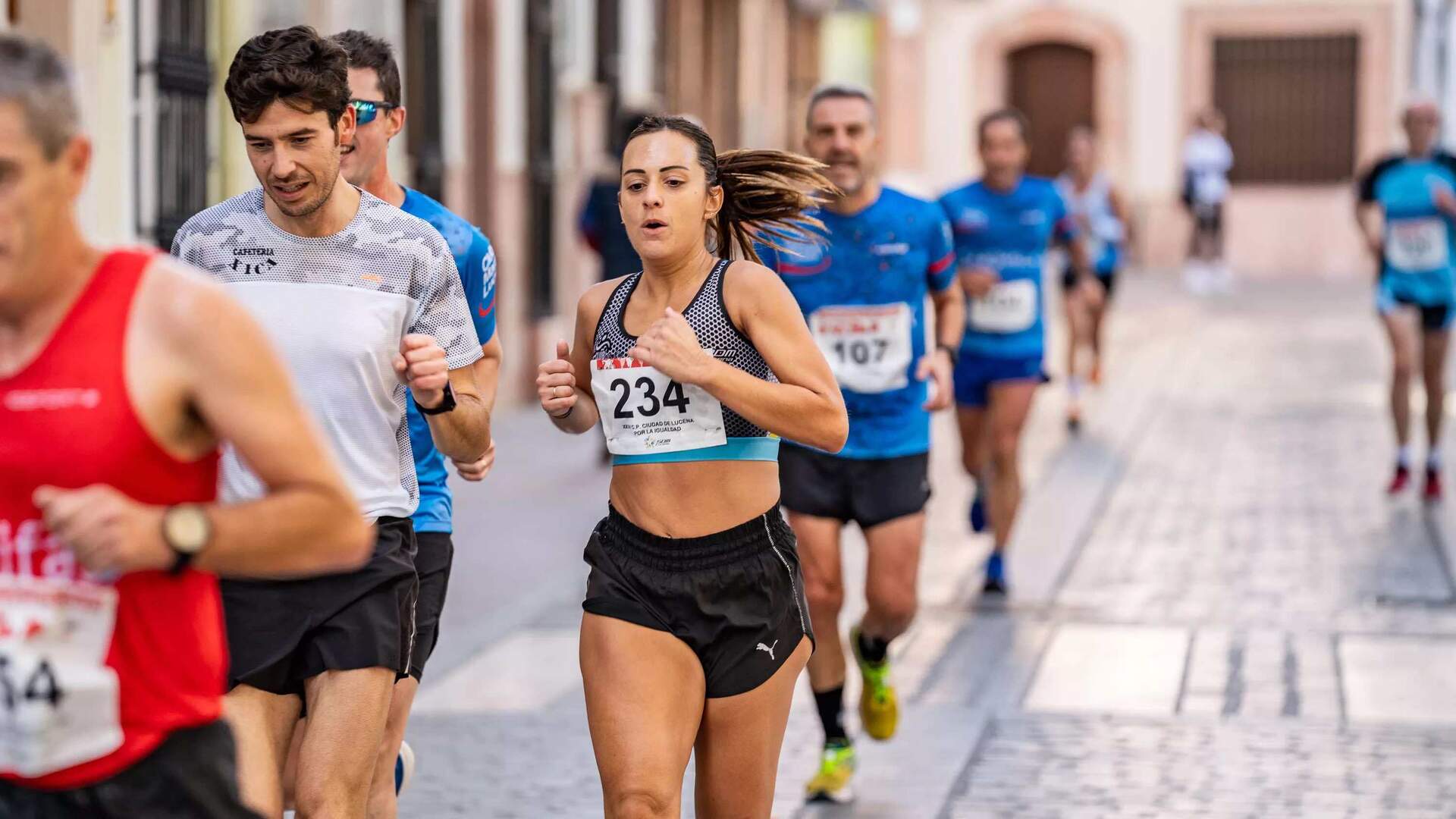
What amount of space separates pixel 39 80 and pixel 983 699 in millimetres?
5459

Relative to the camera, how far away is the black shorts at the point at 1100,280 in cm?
1691

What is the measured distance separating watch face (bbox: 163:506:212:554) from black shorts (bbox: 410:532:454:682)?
2025mm

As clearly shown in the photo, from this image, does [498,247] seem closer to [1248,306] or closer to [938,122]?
[1248,306]

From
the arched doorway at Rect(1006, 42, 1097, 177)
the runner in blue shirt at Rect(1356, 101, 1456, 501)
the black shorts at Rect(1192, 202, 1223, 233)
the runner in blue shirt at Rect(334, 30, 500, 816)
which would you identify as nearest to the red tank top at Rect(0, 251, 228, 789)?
the runner in blue shirt at Rect(334, 30, 500, 816)

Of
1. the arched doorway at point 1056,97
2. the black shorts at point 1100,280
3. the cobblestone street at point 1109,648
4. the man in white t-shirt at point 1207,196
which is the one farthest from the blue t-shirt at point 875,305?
the arched doorway at point 1056,97

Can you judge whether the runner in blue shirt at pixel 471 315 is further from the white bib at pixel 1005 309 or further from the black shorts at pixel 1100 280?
the black shorts at pixel 1100 280

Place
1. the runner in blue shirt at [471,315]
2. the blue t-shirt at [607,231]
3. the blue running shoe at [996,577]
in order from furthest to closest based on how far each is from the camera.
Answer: the blue t-shirt at [607,231] → the blue running shoe at [996,577] → the runner in blue shirt at [471,315]

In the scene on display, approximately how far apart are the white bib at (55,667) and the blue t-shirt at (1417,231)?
10.2 meters

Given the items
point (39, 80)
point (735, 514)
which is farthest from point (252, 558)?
point (735, 514)

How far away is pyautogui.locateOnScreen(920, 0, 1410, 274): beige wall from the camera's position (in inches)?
1374

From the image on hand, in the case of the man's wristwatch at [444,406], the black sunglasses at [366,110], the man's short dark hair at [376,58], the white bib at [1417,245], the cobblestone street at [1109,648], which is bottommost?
the cobblestone street at [1109,648]

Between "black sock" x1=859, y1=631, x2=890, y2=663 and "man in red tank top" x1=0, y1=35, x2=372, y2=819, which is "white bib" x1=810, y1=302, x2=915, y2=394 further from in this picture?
"man in red tank top" x1=0, y1=35, x2=372, y2=819

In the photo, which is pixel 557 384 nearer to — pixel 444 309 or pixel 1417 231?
pixel 444 309

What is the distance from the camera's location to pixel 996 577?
9.69 m
